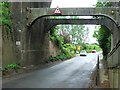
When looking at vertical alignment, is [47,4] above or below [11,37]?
above

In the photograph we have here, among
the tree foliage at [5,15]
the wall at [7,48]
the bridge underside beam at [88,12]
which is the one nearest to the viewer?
the wall at [7,48]

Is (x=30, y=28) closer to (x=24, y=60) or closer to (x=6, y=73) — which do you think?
(x=24, y=60)

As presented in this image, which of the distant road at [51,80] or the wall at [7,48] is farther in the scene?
the wall at [7,48]

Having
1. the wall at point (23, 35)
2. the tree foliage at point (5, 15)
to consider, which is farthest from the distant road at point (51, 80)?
the tree foliage at point (5, 15)

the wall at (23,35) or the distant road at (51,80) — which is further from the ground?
the wall at (23,35)

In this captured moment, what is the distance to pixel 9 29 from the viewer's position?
30.0 meters

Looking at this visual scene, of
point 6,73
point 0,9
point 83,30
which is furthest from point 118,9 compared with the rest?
point 83,30

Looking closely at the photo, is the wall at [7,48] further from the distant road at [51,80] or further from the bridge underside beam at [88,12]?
the bridge underside beam at [88,12]

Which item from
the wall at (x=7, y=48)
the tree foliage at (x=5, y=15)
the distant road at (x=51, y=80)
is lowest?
the distant road at (x=51, y=80)

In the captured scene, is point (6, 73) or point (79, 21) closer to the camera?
point (6, 73)

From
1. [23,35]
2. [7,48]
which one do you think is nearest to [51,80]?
[7,48]

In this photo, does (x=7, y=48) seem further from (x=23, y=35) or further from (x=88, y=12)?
(x=88, y=12)

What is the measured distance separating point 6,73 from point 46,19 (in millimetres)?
17338

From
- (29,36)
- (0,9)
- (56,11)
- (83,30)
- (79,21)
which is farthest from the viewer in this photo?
(83,30)
